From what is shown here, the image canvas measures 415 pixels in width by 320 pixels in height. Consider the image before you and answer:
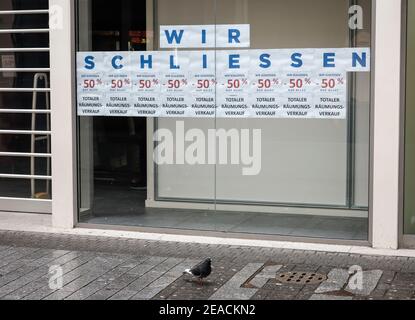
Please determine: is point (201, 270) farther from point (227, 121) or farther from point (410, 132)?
point (410, 132)

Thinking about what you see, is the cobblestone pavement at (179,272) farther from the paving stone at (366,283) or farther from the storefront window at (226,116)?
the storefront window at (226,116)

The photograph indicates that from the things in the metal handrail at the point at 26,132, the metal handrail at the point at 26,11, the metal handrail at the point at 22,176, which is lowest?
the metal handrail at the point at 22,176

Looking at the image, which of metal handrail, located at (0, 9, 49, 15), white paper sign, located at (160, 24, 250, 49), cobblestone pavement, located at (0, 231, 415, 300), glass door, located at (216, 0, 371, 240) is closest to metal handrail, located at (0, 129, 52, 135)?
metal handrail, located at (0, 9, 49, 15)

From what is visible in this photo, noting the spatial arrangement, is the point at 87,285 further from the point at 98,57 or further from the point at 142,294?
the point at 98,57

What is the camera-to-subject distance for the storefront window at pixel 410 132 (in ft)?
26.3

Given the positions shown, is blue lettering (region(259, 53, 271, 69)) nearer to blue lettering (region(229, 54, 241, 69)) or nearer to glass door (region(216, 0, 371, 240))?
glass door (region(216, 0, 371, 240))

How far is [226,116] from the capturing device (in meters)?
8.88

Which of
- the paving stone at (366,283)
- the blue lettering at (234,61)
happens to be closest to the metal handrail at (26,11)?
the blue lettering at (234,61)

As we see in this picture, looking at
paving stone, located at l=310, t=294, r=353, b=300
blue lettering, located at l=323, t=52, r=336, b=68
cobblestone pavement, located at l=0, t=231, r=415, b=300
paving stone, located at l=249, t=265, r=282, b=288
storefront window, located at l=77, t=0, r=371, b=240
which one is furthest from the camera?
storefront window, located at l=77, t=0, r=371, b=240

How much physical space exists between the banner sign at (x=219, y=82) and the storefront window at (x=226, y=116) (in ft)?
0.04

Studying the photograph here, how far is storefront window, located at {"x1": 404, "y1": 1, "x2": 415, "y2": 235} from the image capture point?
8031 millimetres

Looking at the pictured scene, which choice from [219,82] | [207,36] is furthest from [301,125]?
[207,36]

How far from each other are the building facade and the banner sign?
0.05 feet
